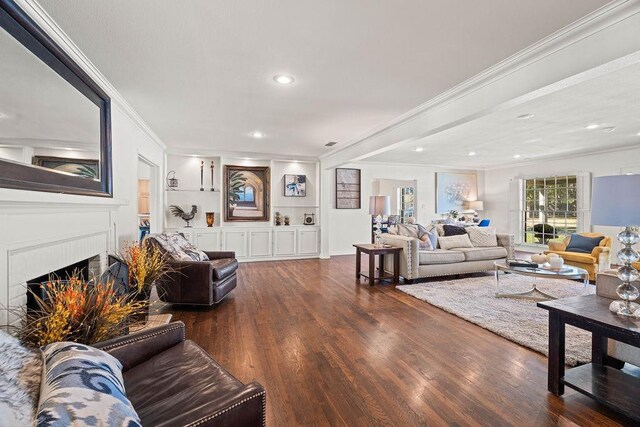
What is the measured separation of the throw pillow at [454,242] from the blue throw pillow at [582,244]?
5.71 ft

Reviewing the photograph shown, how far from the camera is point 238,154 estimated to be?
21.6 ft

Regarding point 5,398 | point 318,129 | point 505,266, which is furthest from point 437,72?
point 5,398

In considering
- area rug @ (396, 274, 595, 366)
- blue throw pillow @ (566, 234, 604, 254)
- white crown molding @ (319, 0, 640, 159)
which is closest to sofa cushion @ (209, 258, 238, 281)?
area rug @ (396, 274, 595, 366)

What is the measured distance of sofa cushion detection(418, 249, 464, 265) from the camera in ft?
15.9

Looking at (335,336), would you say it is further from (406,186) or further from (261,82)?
(406,186)

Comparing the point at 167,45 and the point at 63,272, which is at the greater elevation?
the point at 167,45

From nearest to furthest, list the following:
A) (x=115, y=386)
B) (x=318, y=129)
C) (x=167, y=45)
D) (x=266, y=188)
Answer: (x=115, y=386)
(x=167, y=45)
(x=318, y=129)
(x=266, y=188)

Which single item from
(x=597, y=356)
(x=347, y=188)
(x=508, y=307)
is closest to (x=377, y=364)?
(x=597, y=356)

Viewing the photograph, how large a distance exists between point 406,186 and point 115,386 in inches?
366

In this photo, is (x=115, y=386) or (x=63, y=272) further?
(x=63, y=272)

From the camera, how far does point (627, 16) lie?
1.83 meters

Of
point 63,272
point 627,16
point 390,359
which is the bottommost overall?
point 390,359

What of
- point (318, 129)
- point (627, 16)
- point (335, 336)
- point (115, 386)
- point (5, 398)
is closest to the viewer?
point (5, 398)

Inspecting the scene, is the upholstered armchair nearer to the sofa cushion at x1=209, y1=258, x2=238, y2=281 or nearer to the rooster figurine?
the sofa cushion at x1=209, y1=258, x2=238, y2=281
